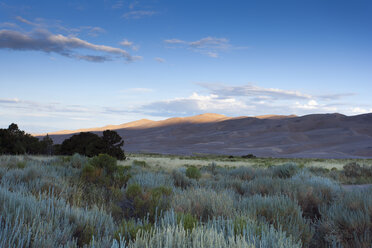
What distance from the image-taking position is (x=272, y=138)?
11488cm

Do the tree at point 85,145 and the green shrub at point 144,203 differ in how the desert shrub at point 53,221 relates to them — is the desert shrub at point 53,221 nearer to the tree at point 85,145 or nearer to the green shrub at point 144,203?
the green shrub at point 144,203

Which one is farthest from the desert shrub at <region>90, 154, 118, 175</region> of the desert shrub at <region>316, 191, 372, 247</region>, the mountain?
the mountain

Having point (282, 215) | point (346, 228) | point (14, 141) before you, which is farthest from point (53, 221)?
point (14, 141)

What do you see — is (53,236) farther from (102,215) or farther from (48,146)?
(48,146)

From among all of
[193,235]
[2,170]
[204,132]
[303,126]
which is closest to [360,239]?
[193,235]

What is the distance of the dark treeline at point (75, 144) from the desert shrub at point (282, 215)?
2242 centimetres

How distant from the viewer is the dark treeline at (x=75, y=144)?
26.0m

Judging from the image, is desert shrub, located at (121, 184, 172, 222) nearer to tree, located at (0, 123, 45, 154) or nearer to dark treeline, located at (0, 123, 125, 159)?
dark treeline, located at (0, 123, 125, 159)

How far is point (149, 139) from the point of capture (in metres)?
149

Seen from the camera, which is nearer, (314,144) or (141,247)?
(141,247)

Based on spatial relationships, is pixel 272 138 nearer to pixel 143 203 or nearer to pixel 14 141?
pixel 14 141

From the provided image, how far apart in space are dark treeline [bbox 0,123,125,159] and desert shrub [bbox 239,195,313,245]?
22420 millimetres

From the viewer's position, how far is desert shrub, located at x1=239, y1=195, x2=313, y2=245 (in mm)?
4036

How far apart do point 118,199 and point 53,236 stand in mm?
2910
